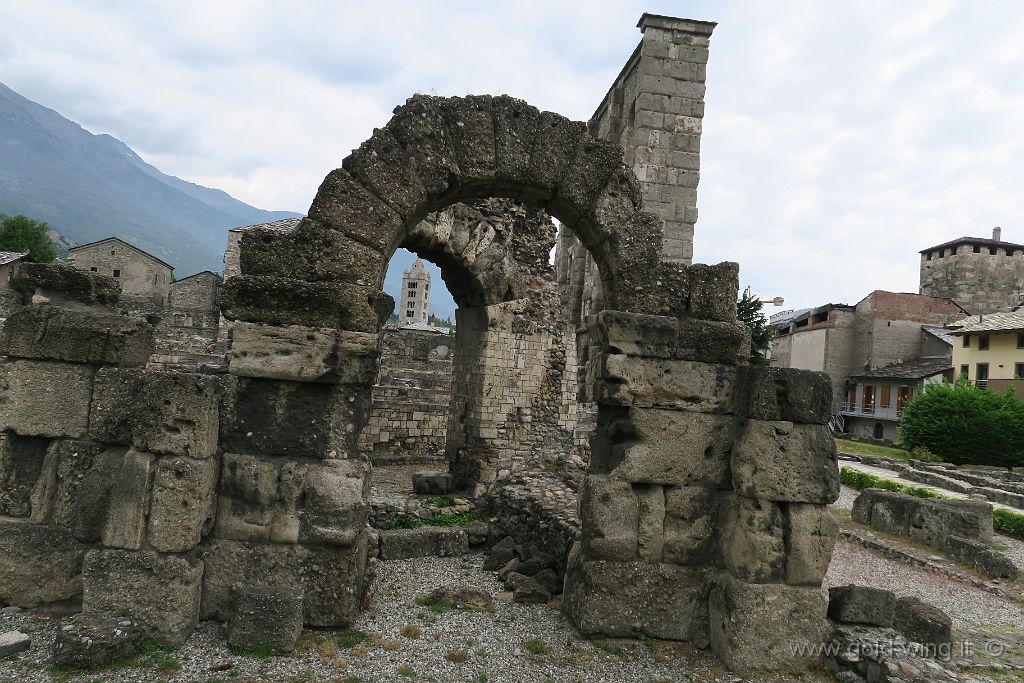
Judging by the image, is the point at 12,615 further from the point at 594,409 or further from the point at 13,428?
the point at 594,409

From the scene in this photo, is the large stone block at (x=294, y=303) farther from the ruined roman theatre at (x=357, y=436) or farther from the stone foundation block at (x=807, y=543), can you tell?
the stone foundation block at (x=807, y=543)

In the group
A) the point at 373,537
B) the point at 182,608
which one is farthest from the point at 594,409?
the point at 182,608

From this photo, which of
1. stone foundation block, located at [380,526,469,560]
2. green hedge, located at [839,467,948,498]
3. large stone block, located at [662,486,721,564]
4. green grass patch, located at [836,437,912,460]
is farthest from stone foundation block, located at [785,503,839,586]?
green grass patch, located at [836,437,912,460]

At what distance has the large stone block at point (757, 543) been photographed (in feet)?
15.9

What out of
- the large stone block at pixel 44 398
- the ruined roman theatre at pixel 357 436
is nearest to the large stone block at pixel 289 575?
the ruined roman theatre at pixel 357 436

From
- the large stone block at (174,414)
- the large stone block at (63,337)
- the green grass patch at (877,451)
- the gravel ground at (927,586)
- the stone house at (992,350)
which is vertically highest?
the stone house at (992,350)

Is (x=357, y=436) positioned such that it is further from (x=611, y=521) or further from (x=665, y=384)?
(x=665, y=384)

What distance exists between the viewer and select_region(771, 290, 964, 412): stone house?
3744cm

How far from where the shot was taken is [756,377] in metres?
5.03

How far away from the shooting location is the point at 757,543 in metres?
4.86

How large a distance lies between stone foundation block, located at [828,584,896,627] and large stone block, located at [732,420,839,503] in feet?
3.03

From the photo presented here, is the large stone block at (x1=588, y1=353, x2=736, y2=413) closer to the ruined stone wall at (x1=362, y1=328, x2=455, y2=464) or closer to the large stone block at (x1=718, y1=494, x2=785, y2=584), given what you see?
the large stone block at (x1=718, y1=494, x2=785, y2=584)

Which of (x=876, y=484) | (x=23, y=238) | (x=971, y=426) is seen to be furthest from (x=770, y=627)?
(x=23, y=238)

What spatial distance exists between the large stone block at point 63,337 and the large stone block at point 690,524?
4588 millimetres
